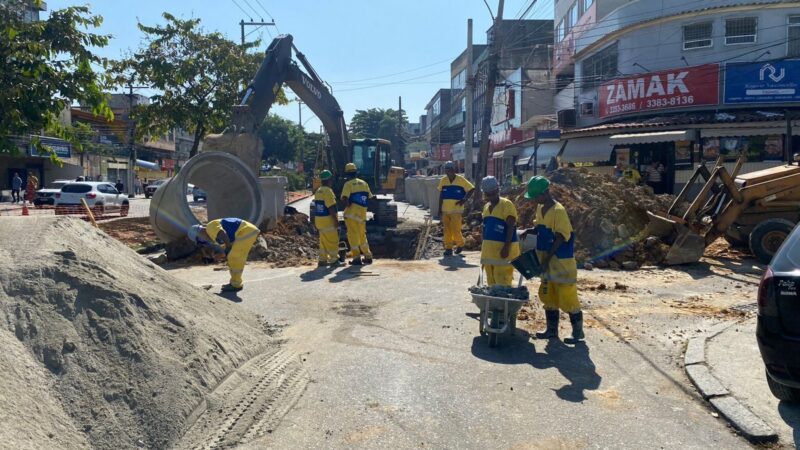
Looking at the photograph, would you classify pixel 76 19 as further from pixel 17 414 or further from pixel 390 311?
pixel 17 414

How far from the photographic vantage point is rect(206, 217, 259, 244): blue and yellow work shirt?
9.55 m

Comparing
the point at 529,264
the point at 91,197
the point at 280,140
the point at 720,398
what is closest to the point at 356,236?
the point at 529,264

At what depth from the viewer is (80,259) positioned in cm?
539

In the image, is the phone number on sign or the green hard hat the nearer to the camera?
the green hard hat

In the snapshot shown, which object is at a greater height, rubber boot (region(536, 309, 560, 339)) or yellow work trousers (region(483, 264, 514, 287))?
yellow work trousers (region(483, 264, 514, 287))

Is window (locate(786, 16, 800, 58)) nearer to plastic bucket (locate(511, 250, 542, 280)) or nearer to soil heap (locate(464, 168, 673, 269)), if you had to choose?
soil heap (locate(464, 168, 673, 269))

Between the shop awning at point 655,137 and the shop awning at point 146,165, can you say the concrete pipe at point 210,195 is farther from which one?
the shop awning at point 146,165

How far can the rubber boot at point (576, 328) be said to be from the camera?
6742mm

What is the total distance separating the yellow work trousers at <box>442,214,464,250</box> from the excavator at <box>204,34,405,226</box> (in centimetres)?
438

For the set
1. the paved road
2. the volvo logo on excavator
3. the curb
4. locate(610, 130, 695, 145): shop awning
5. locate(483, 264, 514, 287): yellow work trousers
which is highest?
the volvo logo on excavator

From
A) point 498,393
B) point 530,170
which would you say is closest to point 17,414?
point 498,393

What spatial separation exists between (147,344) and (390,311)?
153 inches

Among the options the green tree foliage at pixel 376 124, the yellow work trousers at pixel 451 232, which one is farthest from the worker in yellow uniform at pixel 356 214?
the green tree foliage at pixel 376 124

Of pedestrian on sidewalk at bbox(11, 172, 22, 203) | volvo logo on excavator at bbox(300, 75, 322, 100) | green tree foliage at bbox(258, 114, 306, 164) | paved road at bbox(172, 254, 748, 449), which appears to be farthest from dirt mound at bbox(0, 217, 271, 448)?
green tree foliage at bbox(258, 114, 306, 164)
